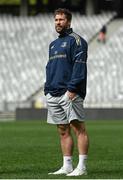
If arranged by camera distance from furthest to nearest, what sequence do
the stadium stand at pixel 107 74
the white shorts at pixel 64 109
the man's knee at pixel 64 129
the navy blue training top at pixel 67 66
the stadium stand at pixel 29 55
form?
the stadium stand at pixel 29 55, the stadium stand at pixel 107 74, the man's knee at pixel 64 129, the white shorts at pixel 64 109, the navy blue training top at pixel 67 66

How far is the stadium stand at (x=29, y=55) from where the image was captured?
46.4 metres

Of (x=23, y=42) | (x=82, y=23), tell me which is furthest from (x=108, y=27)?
(x=23, y=42)

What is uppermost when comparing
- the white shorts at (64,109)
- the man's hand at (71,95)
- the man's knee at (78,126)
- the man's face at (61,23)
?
the man's face at (61,23)

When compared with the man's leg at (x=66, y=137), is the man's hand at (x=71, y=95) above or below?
above

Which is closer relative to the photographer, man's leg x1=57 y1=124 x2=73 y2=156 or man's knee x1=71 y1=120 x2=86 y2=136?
man's knee x1=71 y1=120 x2=86 y2=136

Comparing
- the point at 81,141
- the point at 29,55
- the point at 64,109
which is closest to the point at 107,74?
the point at 29,55

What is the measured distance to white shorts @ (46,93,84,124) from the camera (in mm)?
10344

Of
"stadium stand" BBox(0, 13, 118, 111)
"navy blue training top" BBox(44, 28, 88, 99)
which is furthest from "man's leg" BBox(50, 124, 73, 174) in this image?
"stadium stand" BBox(0, 13, 118, 111)

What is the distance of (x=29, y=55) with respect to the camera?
50.3m

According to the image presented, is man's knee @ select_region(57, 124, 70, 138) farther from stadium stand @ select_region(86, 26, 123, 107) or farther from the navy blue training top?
stadium stand @ select_region(86, 26, 123, 107)

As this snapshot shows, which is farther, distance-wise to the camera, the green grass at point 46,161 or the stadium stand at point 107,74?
the stadium stand at point 107,74

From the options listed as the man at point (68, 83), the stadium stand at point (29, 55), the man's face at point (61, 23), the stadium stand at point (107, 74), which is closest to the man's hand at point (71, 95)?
the man at point (68, 83)

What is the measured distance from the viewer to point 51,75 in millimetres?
10547

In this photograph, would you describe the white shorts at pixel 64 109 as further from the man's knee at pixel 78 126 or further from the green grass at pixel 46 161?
the green grass at pixel 46 161
